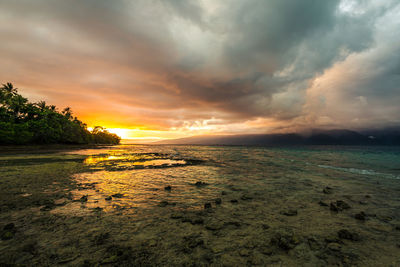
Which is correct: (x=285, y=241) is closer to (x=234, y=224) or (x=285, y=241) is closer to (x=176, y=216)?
(x=234, y=224)

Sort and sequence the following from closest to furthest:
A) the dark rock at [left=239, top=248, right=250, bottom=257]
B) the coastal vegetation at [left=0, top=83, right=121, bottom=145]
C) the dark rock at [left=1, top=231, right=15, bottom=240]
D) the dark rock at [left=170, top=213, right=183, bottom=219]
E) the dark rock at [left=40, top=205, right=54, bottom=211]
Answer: the dark rock at [left=239, top=248, right=250, bottom=257] < the dark rock at [left=1, top=231, right=15, bottom=240] < the dark rock at [left=170, top=213, right=183, bottom=219] < the dark rock at [left=40, top=205, right=54, bottom=211] < the coastal vegetation at [left=0, top=83, right=121, bottom=145]

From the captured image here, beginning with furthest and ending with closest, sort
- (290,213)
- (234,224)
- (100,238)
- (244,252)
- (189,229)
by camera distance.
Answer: (290,213) < (234,224) < (189,229) < (100,238) < (244,252)

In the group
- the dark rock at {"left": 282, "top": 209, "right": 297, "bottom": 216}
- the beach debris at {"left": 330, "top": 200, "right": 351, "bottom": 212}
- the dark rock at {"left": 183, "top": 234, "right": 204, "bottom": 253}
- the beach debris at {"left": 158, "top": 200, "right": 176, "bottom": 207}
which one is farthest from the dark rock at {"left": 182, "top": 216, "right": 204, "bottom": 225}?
the beach debris at {"left": 330, "top": 200, "right": 351, "bottom": 212}

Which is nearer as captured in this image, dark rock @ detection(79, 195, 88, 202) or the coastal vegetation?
dark rock @ detection(79, 195, 88, 202)

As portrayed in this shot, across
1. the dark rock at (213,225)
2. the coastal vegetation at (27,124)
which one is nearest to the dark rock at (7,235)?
the dark rock at (213,225)

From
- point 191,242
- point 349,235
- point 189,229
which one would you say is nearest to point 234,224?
point 189,229

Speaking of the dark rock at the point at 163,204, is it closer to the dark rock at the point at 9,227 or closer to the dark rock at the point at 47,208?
the dark rock at the point at 47,208

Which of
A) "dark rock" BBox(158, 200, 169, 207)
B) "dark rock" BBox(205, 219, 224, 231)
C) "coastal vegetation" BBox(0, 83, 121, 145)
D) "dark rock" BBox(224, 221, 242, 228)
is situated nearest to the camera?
"dark rock" BBox(205, 219, 224, 231)

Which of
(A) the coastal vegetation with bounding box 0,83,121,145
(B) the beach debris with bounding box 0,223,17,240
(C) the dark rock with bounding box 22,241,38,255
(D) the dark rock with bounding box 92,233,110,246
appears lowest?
(D) the dark rock with bounding box 92,233,110,246

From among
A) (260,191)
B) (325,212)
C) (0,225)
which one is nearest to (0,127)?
(0,225)

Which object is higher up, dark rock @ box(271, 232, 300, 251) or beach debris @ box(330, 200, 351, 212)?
dark rock @ box(271, 232, 300, 251)

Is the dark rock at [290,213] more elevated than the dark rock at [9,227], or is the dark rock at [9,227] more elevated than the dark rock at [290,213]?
the dark rock at [9,227]

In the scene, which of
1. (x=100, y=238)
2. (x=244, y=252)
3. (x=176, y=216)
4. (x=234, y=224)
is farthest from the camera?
(x=176, y=216)

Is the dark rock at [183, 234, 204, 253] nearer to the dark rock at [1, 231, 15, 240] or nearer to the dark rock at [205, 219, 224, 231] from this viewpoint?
the dark rock at [205, 219, 224, 231]
